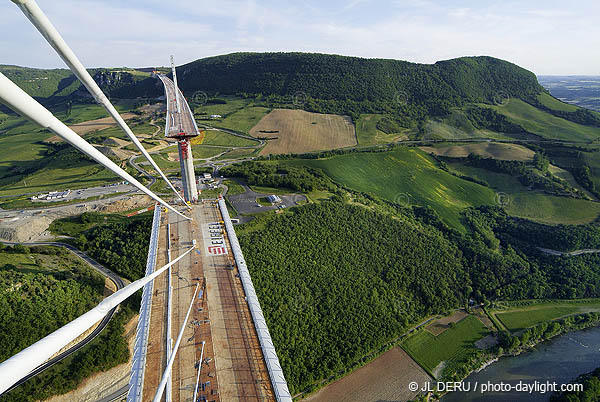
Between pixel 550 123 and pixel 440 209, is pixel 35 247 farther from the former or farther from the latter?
pixel 550 123

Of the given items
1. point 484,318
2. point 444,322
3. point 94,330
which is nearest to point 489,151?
point 484,318

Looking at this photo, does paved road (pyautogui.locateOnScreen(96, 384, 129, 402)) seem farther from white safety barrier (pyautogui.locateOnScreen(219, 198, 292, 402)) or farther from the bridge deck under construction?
white safety barrier (pyautogui.locateOnScreen(219, 198, 292, 402))

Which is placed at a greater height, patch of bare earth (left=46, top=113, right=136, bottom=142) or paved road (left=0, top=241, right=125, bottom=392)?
patch of bare earth (left=46, top=113, right=136, bottom=142)

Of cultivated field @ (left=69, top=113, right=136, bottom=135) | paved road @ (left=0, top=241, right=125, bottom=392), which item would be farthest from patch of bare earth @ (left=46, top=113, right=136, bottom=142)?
paved road @ (left=0, top=241, right=125, bottom=392)

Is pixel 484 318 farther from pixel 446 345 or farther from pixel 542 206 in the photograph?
pixel 542 206

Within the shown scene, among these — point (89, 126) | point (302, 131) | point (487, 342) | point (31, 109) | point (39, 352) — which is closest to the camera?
point (39, 352)

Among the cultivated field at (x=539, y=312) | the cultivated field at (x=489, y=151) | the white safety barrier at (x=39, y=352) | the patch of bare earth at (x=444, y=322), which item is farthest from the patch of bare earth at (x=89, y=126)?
the cultivated field at (x=539, y=312)

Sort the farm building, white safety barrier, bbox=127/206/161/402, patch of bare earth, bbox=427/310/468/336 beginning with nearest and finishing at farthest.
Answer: white safety barrier, bbox=127/206/161/402, patch of bare earth, bbox=427/310/468/336, the farm building
